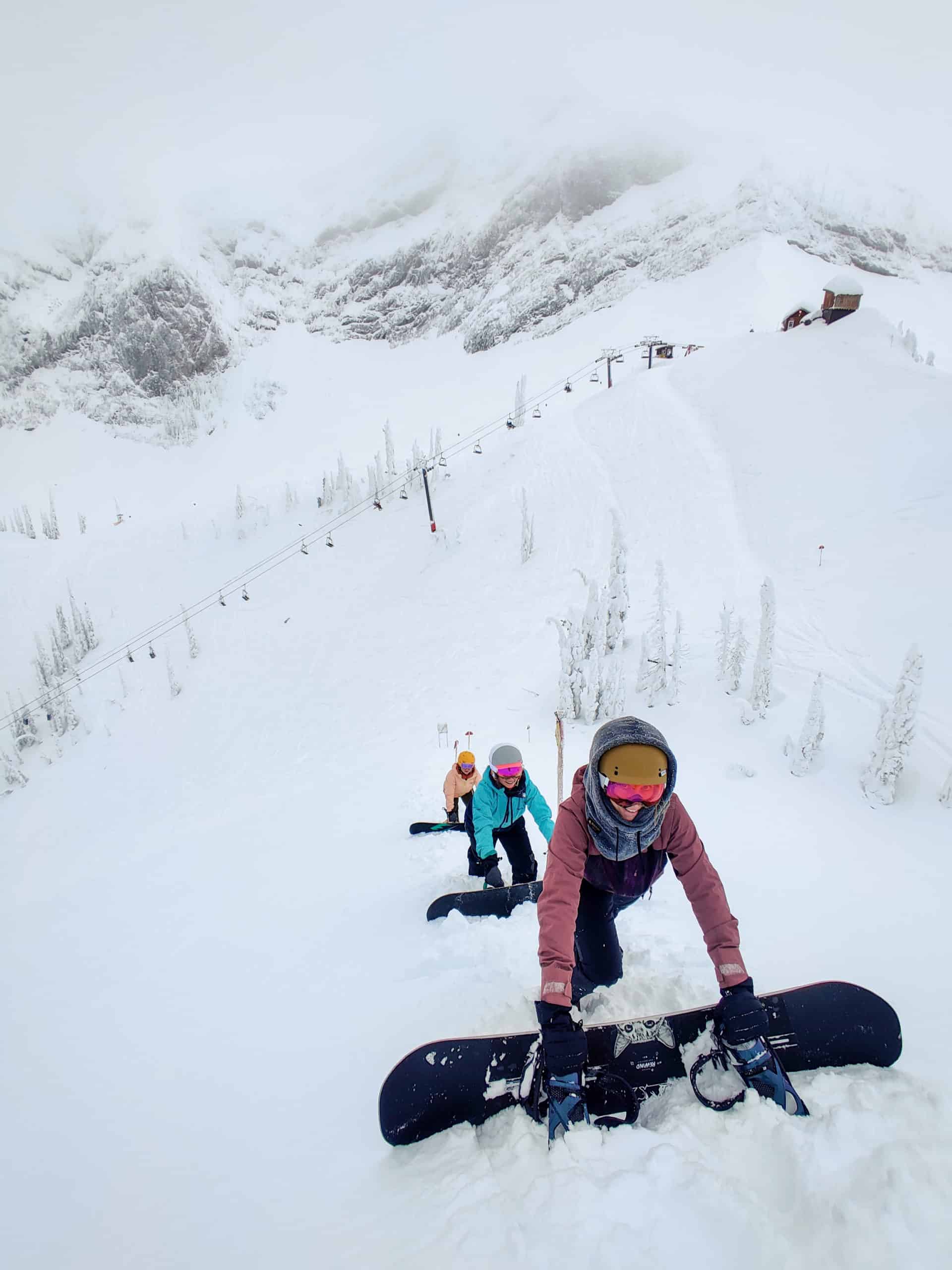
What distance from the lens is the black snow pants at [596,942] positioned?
3287mm

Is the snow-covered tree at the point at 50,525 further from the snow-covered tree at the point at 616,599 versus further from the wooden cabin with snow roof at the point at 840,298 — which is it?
the wooden cabin with snow roof at the point at 840,298

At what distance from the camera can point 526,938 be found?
4422mm

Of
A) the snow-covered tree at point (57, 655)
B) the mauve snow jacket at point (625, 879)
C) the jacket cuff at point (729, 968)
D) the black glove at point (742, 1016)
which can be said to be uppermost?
the mauve snow jacket at point (625, 879)

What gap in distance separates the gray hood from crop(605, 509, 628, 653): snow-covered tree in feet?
33.0

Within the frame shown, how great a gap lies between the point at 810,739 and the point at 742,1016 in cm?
597

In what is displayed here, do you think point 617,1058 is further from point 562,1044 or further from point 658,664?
point 658,664

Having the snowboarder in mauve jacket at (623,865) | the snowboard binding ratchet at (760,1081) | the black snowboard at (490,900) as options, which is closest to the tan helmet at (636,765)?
the snowboarder in mauve jacket at (623,865)

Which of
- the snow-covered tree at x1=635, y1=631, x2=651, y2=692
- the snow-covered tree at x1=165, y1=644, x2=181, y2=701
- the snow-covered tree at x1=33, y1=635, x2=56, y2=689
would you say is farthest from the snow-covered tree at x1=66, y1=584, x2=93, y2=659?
the snow-covered tree at x1=635, y1=631, x2=651, y2=692

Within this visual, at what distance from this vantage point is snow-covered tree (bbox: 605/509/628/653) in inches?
495

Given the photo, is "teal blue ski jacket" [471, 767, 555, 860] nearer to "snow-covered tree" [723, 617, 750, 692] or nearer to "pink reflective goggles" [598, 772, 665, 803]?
Result: "pink reflective goggles" [598, 772, 665, 803]

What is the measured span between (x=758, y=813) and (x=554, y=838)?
16.7 ft

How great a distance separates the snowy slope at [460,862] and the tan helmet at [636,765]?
5.22 ft

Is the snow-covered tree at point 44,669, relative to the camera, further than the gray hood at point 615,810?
Yes

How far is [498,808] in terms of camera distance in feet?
16.5
